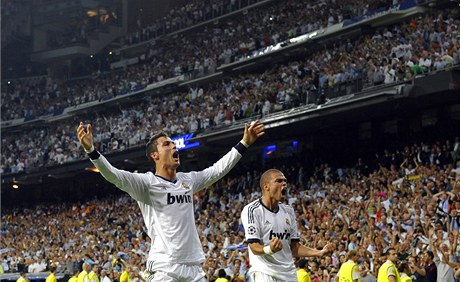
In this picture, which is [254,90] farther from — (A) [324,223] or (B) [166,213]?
(B) [166,213]

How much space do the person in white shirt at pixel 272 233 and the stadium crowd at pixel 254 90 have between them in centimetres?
1783

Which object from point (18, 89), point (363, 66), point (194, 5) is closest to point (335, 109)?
point (363, 66)

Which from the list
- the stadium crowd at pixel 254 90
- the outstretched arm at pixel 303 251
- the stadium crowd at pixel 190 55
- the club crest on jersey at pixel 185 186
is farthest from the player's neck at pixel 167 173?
the stadium crowd at pixel 190 55

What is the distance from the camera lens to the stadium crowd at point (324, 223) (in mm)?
18297

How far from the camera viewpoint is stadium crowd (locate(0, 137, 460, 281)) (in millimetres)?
18297

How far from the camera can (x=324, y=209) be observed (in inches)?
965

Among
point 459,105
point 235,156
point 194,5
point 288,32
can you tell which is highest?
point 194,5

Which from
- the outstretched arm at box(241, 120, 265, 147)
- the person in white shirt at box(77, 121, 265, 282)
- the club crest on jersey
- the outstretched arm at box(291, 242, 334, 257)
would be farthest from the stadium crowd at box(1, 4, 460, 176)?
the person in white shirt at box(77, 121, 265, 282)

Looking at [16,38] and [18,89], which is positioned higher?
[16,38]

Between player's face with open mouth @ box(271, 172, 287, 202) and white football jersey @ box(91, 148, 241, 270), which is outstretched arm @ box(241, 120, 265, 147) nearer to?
white football jersey @ box(91, 148, 241, 270)

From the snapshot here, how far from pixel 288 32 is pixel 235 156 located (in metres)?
29.9

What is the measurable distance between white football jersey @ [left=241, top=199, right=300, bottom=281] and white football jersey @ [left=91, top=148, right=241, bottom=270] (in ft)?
4.37

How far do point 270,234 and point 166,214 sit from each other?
176cm

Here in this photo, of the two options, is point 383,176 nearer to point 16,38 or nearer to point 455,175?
point 455,175
